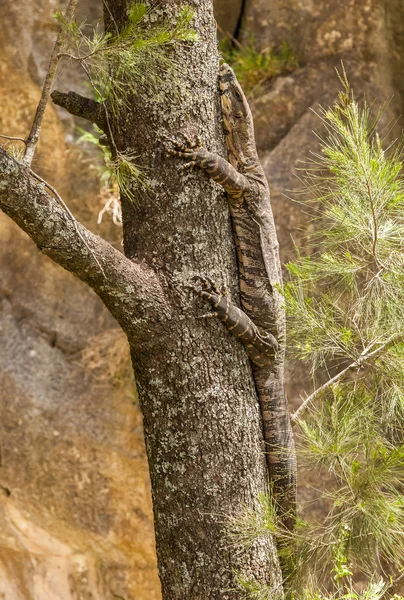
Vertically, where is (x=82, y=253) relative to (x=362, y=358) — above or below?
above

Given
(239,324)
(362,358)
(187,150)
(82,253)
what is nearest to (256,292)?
(239,324)

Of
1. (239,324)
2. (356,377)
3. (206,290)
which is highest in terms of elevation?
(206,290)

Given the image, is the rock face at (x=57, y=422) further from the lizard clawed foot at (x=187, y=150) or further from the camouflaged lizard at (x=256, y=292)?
the lizard clawed foot at (x=187, y=150)

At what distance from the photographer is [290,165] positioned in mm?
3971

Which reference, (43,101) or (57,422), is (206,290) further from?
(57,422)

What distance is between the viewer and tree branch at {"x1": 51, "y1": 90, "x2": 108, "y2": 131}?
2.24 meters

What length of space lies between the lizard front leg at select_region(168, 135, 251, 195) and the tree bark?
0.03 m

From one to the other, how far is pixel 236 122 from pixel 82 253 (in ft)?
3.00

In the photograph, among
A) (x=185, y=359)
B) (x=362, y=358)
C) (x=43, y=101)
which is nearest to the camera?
(x=43, y=101)

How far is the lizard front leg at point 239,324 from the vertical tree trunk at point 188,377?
36mm

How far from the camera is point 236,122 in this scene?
8.32ft

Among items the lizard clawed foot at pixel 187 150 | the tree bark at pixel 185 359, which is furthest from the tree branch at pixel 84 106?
the lizard clawed foot at pixel 187 150

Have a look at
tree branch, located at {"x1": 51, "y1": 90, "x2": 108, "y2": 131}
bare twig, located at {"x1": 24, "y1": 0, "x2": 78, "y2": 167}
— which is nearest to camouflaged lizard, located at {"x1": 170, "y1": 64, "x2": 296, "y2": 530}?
tree branch, located at {"x1": 51, "y1": 90, "x2": 108, "y2": 131}

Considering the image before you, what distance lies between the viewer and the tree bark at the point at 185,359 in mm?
2066
